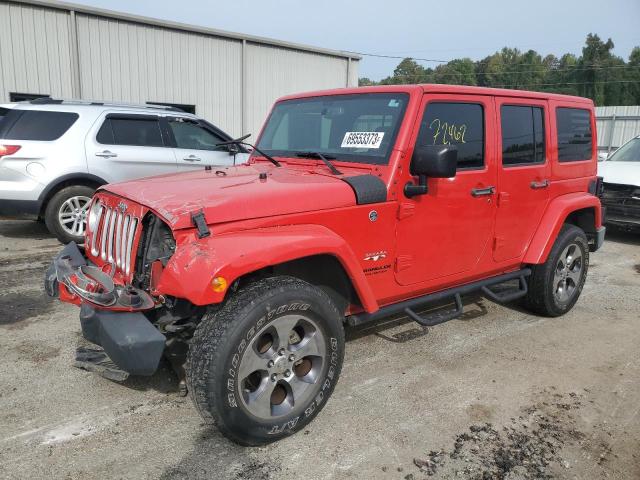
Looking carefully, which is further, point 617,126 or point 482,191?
point 617,126

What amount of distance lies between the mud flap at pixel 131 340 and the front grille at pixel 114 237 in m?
0.34

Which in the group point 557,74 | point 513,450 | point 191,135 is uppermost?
point 557,74

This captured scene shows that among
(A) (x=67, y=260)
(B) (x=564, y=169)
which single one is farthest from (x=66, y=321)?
(B) (x=564, y=169)

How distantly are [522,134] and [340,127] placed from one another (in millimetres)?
1575

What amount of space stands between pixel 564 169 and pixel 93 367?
4.06m

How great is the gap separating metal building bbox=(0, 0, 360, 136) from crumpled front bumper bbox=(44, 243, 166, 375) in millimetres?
10647

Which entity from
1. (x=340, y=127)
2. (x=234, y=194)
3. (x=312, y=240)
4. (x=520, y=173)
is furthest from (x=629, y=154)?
(x=234, y=194)

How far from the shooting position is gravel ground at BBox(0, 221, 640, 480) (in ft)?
8.72

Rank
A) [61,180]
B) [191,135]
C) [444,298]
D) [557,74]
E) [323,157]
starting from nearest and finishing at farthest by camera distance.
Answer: [323,157] → [444,298] → [61,180] → [191,135] → [557,74]

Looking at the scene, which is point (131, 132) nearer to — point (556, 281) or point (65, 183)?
point (65, 183)

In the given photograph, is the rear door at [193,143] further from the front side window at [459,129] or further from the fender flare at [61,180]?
the front side window at [459,129]

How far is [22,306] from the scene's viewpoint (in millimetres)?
4730

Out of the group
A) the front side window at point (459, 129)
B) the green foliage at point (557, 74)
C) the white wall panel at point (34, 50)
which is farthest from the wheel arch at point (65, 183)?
the green foliage at point (557, 74)

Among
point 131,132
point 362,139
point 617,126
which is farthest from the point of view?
point 617,126
